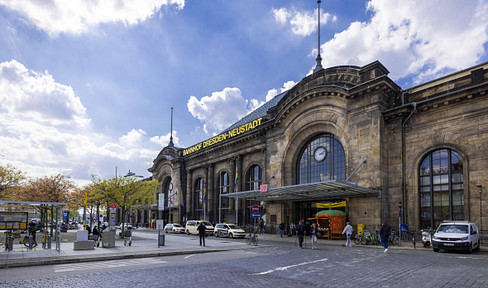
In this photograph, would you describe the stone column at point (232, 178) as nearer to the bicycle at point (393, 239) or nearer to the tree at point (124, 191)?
the tree at point (124, 191)

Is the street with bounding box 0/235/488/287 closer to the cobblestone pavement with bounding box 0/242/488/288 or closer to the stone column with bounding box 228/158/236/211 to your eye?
the cobblestone pavement with bounding box 0/242/488/288

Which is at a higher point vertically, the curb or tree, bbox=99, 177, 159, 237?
tree, bbox=99, 177, 159, 237

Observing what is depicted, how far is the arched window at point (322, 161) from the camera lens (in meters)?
31.2

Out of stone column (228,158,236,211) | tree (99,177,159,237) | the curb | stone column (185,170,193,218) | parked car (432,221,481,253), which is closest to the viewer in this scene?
the curb

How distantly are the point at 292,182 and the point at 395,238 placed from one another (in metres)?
12.9

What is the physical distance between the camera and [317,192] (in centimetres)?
2967

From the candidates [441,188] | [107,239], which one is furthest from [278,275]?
[441,188]

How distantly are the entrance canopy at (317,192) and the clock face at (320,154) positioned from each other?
367cm

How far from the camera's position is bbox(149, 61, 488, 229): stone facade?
23.7 m

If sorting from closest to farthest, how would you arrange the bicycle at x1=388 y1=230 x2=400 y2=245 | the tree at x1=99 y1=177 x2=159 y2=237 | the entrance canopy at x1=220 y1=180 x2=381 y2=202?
the bicycle at x1=388 y1=230 x2=400 y2=245, the entrance canopy at x1=220 y1=180 x2=381 y2=202, the tree at x1=99 y1=177 x2=159 y2=237

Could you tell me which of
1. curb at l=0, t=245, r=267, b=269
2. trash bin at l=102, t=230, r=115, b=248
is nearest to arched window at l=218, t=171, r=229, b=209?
trash bin at l=102, t=230, r=115, b=248

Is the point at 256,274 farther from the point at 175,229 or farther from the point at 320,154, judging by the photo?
the point at 175,229

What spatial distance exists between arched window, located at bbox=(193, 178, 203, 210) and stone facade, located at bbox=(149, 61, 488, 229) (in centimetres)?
1541

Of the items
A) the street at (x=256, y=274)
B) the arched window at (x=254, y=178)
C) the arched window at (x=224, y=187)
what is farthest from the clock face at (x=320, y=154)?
the street at (x=256, y=274)
